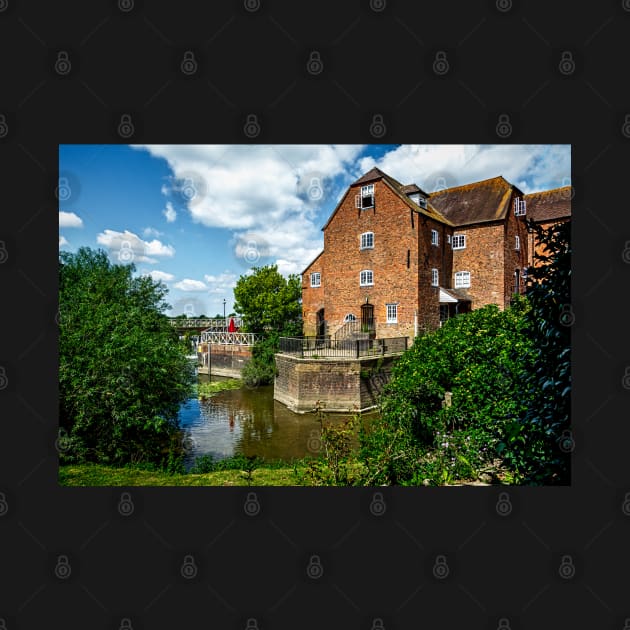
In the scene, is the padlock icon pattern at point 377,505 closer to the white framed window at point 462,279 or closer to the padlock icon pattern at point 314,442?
the padlock icon pattern at point 314,442

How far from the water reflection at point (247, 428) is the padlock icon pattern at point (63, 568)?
5205 mm

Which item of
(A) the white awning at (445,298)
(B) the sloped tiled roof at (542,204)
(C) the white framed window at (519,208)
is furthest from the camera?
(C) the white framed window at (519,208)

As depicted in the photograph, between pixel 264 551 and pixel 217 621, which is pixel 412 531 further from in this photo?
pixel 217 621

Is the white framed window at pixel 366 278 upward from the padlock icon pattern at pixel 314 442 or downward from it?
upward

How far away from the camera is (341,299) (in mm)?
19312

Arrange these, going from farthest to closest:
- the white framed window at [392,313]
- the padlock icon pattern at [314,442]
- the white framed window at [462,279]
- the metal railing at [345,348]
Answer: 1. the white framed window at [462,279]
2. the white framed window at [392,313]
3. the metal railing at [345,348]
4. the padlock icon pattern at [314,442]

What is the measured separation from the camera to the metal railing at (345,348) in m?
15.0

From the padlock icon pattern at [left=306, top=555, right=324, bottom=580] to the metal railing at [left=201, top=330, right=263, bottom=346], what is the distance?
19.0m
